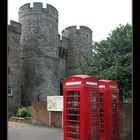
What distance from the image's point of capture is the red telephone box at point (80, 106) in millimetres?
5105

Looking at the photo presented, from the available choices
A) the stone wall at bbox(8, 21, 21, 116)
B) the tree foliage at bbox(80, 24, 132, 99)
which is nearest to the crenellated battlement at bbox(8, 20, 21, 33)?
the stone wall at bbox(8, 21, 21, 116)

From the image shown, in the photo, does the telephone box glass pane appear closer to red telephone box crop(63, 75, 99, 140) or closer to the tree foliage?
red telephone box crop(63, 75, 99, 140)

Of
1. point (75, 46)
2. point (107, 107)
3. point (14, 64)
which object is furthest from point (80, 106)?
point (75, 46)

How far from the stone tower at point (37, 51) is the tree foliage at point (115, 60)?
341 inches

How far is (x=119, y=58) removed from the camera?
32.1 feet

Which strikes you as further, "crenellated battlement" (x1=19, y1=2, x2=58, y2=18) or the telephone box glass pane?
"crenellated battlement" (x1=19, y1=2, x2=58, y2=18)

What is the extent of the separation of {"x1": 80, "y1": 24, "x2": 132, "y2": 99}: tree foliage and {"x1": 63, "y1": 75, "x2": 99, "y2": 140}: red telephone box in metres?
4.00

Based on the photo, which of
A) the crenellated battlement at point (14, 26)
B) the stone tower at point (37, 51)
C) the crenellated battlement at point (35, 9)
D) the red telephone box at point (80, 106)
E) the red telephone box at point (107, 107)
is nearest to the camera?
the red telephone box at point (80, 106)

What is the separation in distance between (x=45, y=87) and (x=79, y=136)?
14808mm

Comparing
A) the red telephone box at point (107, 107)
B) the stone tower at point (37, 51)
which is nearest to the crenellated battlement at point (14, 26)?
the stone tower at point (37, 51)

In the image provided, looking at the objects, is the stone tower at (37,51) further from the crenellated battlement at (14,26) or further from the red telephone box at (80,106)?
the red telephone box at (80,106)

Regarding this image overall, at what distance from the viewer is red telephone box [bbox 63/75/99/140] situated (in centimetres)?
511
